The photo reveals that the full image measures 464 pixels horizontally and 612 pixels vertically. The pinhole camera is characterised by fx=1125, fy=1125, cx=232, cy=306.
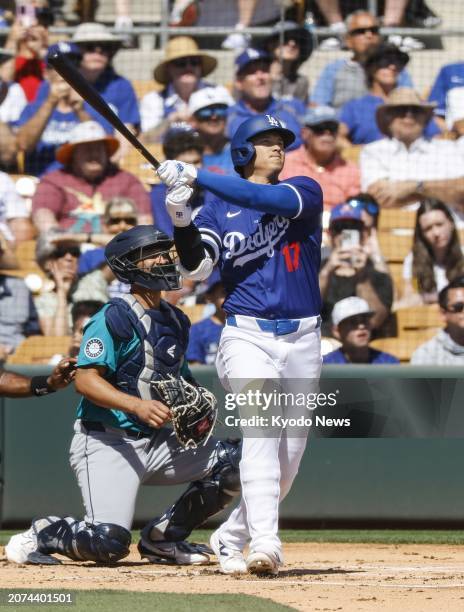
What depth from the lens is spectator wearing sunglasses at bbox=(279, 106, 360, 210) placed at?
8.74 m

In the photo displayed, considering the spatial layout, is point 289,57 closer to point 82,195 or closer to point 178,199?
point 82,195

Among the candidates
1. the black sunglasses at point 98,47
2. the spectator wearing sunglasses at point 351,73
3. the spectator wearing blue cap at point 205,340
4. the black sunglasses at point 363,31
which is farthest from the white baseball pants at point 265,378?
the black sunglasses at point 363,31

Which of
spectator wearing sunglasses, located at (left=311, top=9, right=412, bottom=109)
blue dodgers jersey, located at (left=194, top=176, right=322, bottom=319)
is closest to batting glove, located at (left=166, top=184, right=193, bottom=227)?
blue dodgers jersey, located at (left=194, top=176, right=322, bottom=319)

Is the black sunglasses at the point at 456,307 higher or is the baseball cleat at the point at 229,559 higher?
the black sunglasses at the point at 456,307

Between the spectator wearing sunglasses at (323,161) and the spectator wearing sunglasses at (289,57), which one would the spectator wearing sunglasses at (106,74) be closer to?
the spectator wearing sunglasses at (289,57)

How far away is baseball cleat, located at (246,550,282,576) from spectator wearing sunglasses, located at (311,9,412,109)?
5.79 m

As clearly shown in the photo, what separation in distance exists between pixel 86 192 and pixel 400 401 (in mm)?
3221

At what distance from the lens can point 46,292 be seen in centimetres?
801

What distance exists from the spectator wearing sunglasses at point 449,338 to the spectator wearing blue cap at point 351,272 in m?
0.40

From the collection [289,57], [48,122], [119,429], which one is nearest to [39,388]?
[119,429]

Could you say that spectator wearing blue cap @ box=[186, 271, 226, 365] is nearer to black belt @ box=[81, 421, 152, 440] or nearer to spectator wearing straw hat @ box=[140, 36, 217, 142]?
spectator wearing straw hat @ box=[140, 36, 217, 142]

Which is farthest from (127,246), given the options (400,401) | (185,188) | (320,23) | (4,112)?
(320,23)

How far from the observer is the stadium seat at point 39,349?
752 centimetres

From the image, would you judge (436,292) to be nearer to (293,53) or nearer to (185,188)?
(293,53)
